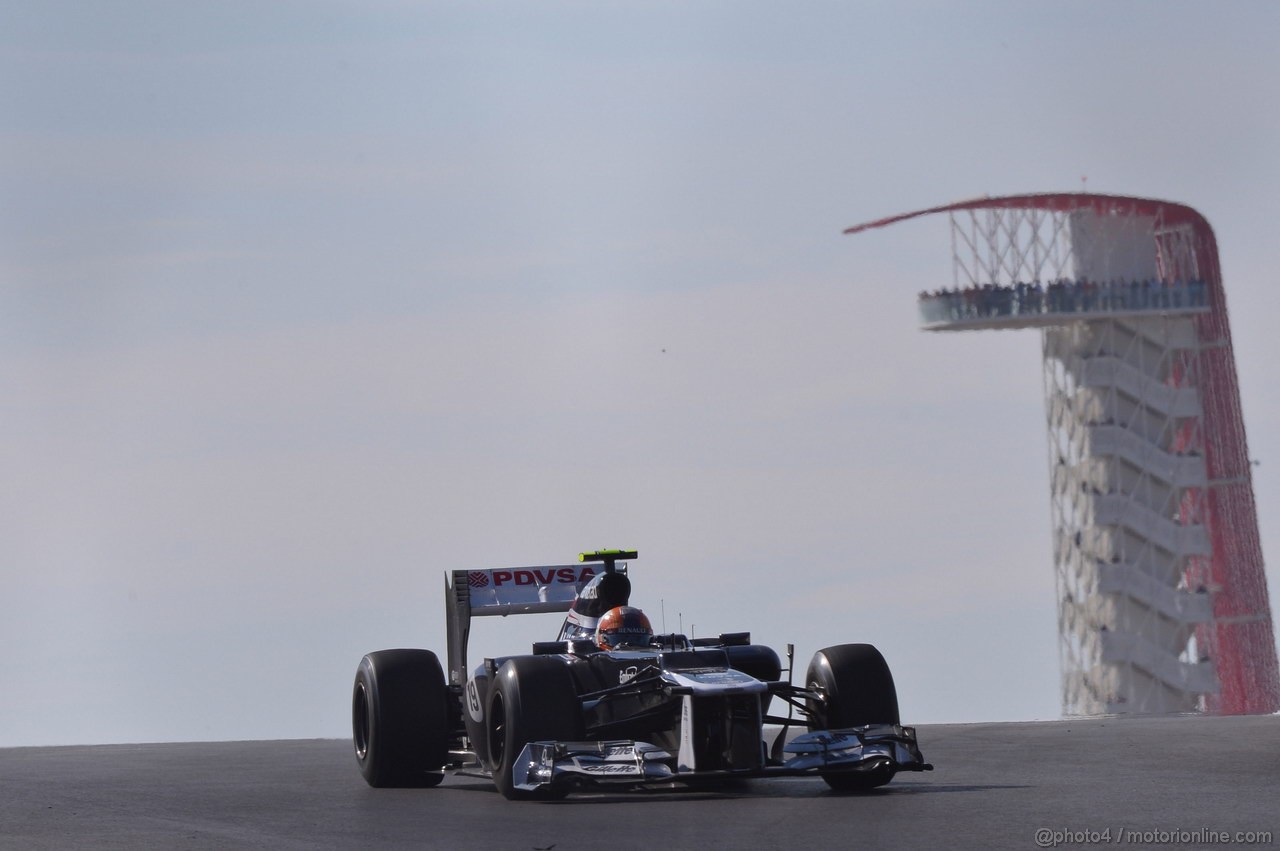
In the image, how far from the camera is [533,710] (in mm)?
15641

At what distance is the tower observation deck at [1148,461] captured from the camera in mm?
88312

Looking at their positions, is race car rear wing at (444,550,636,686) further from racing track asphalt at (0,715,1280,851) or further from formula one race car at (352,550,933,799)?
racing track asphalt at (0,715,1280,851)

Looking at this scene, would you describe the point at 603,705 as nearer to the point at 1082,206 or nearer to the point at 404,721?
the point at 404,721

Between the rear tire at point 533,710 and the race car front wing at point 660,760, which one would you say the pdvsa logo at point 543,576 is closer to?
the rear tire at point 533,710

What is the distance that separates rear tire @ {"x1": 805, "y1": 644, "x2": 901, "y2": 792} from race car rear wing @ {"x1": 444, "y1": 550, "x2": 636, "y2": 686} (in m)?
2.71

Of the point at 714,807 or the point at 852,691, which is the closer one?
the point at 714,807

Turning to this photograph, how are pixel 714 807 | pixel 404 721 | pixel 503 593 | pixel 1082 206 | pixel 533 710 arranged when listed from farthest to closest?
pixel 1082 206 < pixel 503 593 < pixel 404 721 < pixel 533 710 < pixel 714 807

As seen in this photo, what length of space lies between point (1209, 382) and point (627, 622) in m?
77.0

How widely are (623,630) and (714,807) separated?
332cm

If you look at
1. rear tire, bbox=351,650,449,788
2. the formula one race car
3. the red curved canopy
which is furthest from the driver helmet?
the red curved canopy

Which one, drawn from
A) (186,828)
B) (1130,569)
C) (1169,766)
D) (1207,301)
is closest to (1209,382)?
(1207,301)

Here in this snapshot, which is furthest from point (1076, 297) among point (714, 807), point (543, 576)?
point (714, 807)

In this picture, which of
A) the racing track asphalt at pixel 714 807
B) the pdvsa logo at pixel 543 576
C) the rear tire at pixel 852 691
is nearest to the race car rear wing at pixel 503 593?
the pdvsa logo at pixel 543 576

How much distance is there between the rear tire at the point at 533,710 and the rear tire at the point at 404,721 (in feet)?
6.24
